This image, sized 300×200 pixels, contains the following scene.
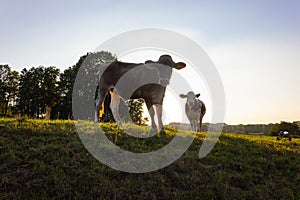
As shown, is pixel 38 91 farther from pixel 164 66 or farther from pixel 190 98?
pixel 164 66

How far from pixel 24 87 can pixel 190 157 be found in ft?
146

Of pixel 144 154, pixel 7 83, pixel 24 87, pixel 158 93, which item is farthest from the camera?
pixel 7 83

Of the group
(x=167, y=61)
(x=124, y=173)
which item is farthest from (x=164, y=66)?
(x=124, y=173)

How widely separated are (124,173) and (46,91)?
40.6 meters

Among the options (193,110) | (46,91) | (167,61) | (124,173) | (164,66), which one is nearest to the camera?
(124,173)

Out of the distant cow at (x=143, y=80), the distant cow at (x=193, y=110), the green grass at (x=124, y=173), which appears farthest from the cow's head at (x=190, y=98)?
the green grass at (x=124, y=173)

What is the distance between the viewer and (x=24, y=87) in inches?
1887

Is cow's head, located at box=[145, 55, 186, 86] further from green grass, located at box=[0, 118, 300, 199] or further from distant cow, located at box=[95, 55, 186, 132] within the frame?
green grass, located at box=[0, 118, 300, 199]

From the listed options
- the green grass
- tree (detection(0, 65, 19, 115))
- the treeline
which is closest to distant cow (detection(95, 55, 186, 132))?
the green grass

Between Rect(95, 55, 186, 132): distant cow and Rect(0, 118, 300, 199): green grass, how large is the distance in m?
1.70

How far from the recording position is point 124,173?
7.81 m

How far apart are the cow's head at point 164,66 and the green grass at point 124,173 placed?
7.28ft

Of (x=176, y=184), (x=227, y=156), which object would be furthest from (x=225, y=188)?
(x=227, y=156)

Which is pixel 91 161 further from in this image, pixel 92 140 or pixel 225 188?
pixel 225 188
